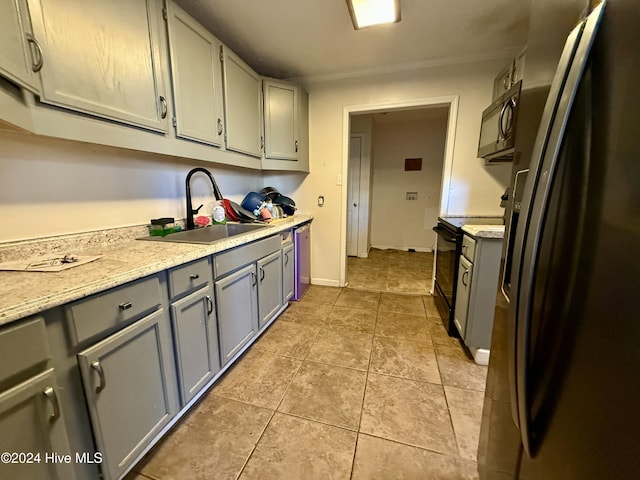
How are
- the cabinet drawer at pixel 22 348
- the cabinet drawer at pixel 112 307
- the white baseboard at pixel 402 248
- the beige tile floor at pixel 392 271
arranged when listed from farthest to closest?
the white baseboard at pixel 402 248 < the beige tile floor at pixel 392 271 < the cabinet drawer at pixel 112 307 < the cabinet drawer at pixel 22 348

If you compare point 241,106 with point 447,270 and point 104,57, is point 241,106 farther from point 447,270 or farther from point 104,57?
point 447,270

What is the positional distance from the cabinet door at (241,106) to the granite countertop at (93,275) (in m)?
1.06

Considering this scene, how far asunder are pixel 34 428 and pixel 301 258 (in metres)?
2.17

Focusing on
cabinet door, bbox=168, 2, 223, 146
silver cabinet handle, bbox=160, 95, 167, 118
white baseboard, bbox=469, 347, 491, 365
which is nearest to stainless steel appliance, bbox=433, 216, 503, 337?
white baseboard, bbox=469, 347, 491, 365

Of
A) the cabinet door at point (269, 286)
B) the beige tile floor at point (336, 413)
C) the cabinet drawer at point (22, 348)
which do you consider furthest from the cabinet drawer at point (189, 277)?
the beige tile floor at point (336, 413)

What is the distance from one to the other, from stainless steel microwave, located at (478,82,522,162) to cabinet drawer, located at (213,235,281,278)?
1.80m

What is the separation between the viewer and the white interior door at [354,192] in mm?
4273

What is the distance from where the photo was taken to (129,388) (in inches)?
39.9

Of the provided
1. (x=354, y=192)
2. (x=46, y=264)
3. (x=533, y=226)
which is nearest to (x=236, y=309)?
(x=46, y=264)

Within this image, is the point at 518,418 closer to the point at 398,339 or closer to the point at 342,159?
the point at 398,339

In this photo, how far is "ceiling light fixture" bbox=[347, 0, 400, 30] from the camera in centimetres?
157

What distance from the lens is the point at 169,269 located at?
1171 millimetres

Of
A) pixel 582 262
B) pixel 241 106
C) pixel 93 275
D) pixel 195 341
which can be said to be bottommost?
pixel 195 341

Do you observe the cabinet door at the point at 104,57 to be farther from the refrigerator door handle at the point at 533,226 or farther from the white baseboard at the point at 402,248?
the white baseboard at the point at 402,248
